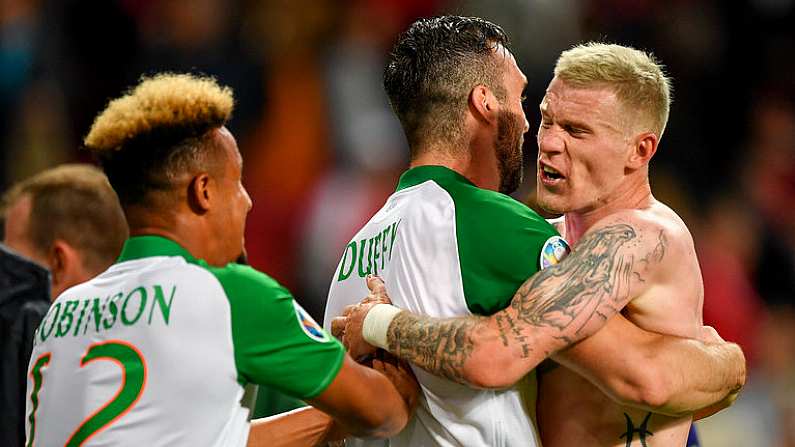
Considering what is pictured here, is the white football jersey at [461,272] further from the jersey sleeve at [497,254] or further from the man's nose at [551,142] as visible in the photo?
the man's nose at [551,142]

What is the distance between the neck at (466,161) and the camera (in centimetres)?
395

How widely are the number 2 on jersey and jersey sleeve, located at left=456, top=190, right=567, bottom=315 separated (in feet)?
3.27

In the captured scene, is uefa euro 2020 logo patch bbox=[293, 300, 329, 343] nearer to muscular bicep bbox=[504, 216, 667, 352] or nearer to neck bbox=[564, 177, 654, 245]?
muscular bicep bbox=[504, 216, 667, 352]

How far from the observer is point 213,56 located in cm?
920

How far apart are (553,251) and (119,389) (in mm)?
1346

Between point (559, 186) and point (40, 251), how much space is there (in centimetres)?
244

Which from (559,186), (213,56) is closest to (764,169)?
(213,56)

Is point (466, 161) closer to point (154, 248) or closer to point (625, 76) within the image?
point (625, 76)

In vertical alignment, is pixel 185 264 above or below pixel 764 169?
above

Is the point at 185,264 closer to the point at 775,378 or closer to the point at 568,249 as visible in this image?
the point at 568,249

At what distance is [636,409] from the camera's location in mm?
3822

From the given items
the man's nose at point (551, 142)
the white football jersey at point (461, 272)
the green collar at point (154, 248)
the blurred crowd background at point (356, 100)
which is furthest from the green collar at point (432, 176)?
the blurred crowd background at point (356, 100)

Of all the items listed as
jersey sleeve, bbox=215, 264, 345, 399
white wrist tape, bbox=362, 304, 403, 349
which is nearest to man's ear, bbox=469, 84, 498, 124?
white wrist tape, bbox=362, 304, 403, 349

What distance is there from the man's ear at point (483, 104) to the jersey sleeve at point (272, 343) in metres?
0.96
